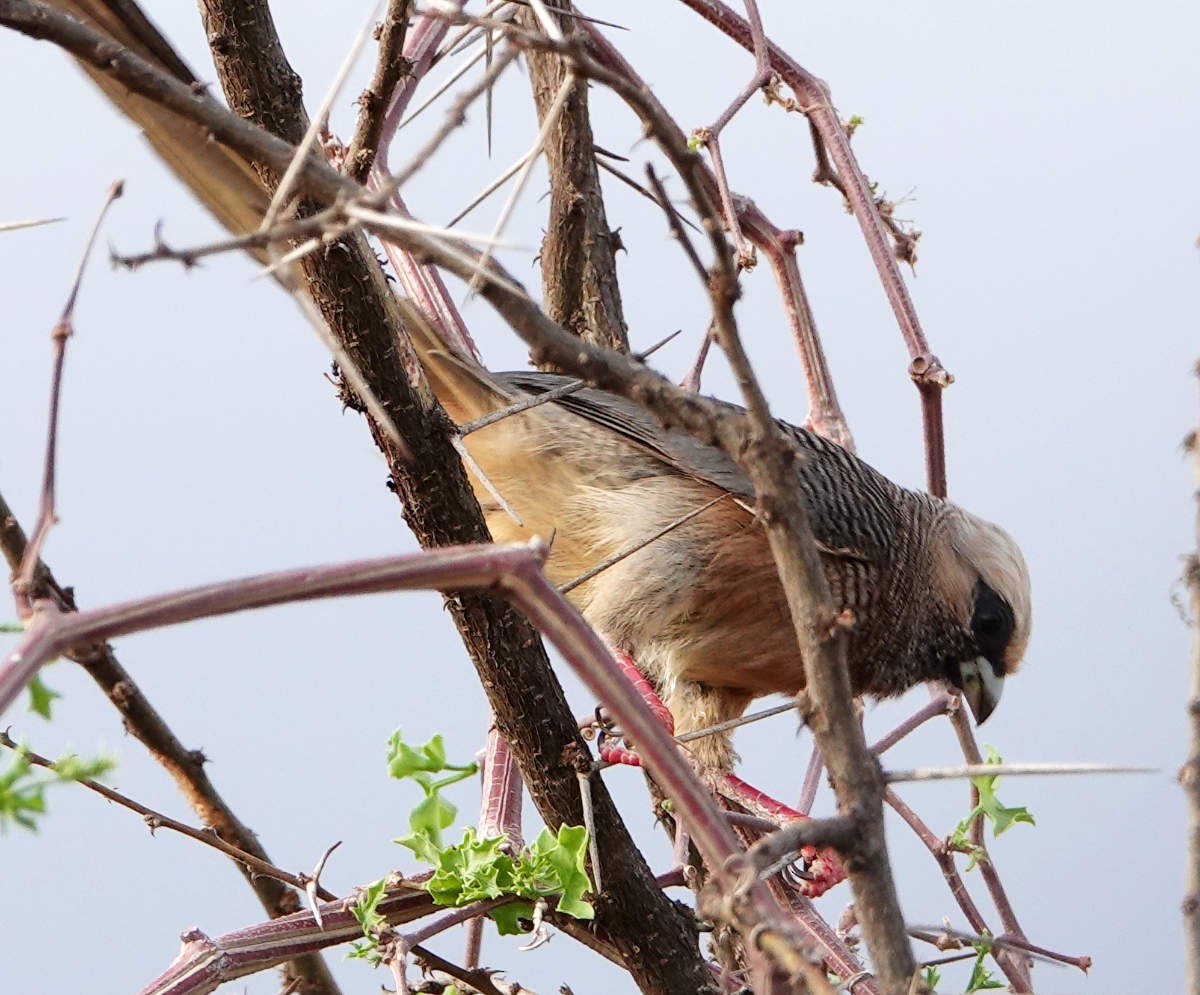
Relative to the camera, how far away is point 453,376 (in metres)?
2.68

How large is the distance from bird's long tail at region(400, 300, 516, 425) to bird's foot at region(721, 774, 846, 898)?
0.86 metres

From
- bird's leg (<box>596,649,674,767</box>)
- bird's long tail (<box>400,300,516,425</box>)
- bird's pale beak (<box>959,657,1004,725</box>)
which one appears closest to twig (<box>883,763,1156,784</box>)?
bird's leg (<box>596,649,674,767</box>)

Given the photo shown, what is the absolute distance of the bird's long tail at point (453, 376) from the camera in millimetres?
2566

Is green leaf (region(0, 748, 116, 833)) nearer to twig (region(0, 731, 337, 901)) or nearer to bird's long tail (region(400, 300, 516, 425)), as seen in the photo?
twig (region(0, 731, 337, 901))

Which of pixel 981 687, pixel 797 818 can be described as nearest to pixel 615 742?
pixel 797 818

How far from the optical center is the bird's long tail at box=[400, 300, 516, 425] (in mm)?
2566

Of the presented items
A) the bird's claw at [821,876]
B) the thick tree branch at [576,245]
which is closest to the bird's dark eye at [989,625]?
the bird's claw at [821,876]

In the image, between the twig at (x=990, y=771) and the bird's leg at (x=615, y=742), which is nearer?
the twig at (x=990, y=771)

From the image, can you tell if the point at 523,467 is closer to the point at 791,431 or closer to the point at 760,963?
the point at 791,431

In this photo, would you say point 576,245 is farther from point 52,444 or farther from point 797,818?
point 52,444

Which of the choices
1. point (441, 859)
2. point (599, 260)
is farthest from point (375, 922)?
point (599, 260)

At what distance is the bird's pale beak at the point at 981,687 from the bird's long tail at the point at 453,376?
1322 millimetres

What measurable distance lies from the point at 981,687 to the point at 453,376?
1455 millimetres

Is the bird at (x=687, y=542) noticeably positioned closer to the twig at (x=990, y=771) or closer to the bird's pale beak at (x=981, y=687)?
Result: the bird's pale beak at (x=981, y=687)
